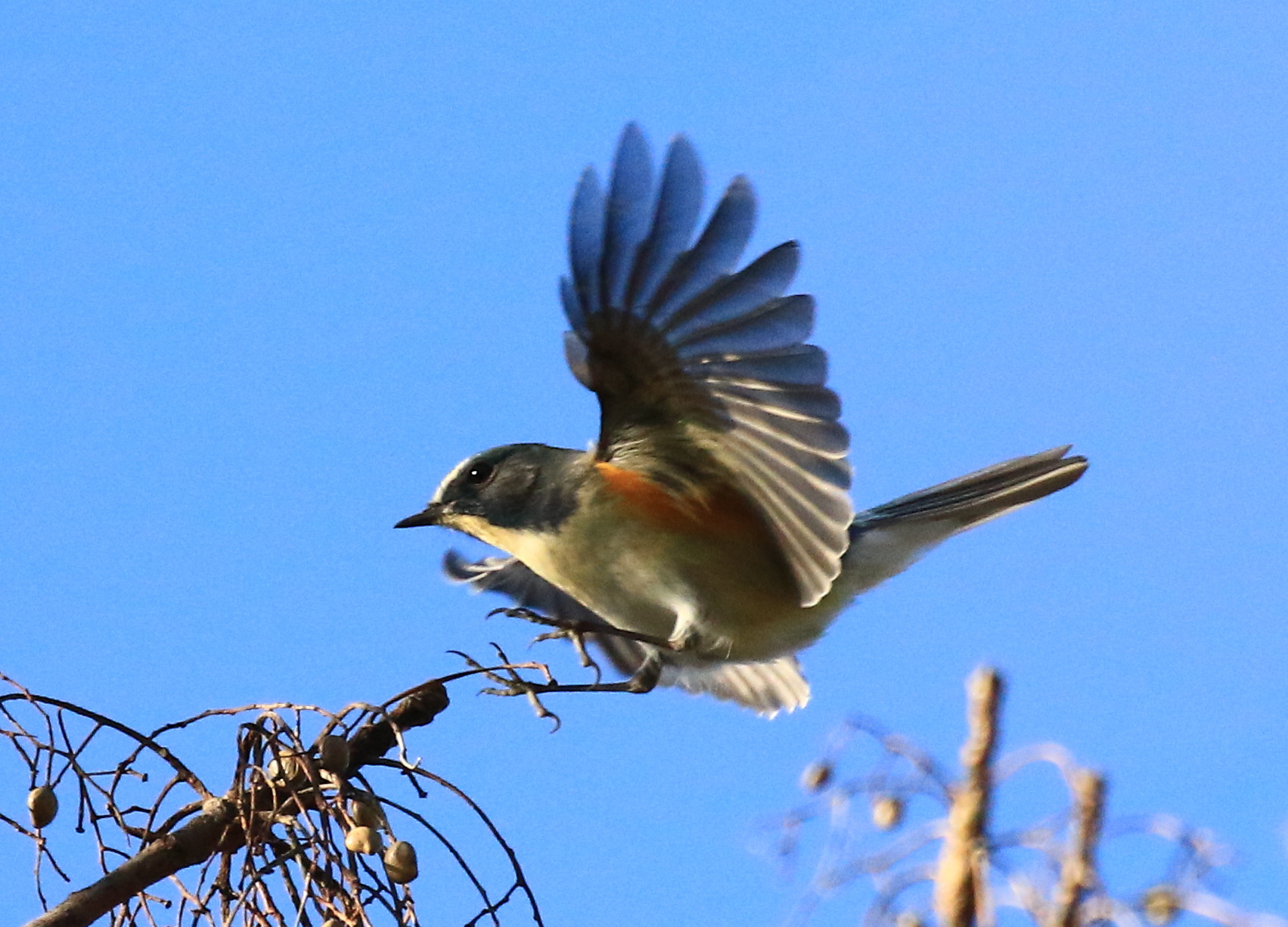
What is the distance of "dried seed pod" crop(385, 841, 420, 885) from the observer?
2.54 metres

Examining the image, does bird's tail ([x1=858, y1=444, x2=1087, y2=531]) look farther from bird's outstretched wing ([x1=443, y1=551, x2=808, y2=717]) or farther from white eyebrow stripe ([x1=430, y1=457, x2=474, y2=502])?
white eyebrow stripe ([x1=430, y1=457, x2=474, y2=502])

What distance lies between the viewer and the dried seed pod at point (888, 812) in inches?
115

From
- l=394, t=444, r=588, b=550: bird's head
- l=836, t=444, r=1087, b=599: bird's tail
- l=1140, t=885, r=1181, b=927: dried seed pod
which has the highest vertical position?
l=394, t=444, r=588, b=550: bird's head

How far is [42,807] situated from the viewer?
8.70 feet

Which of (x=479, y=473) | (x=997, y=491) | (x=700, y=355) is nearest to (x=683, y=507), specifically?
(x=700, y=355)

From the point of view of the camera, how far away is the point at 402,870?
2543 mm

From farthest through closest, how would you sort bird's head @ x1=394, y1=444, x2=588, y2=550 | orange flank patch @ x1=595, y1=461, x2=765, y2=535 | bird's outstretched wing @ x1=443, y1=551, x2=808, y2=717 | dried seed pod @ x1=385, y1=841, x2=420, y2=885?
bird's outstretched wing @ x1=443, y1=551, x2=808, y2=717, bird's head @ x1=394, y1=444, x2=588, y2=550, orange flank patch @ x1=595, y1=461, x2=765, y2=535, dried seed pod @ x1=385, y1=841, x2=420, y2=885

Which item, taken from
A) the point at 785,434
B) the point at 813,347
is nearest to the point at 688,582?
the point at 785,434

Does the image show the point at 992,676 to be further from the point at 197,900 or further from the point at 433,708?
the point at 197,900

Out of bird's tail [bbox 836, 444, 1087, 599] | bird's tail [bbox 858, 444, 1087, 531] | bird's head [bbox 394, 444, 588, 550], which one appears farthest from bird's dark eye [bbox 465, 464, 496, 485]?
bird's tail [bbox 858, 444, 1087, 531]

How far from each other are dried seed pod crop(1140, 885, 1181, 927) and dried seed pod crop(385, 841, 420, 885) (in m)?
1.25

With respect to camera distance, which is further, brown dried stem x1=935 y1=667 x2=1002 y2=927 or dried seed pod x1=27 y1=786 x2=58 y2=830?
→ dried seed pod x1=27 y1=786 x2=58 y2=830

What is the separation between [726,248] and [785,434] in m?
0.56

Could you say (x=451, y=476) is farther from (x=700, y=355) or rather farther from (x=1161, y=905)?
(x=1161, y=905)
